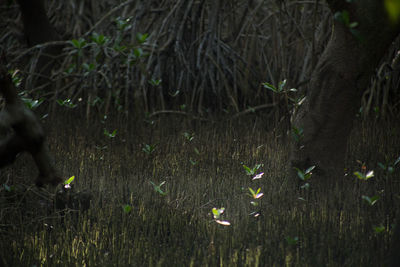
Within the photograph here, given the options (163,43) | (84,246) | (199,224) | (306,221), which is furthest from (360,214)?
(163,43)

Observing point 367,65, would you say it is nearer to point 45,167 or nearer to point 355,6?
point 355,6

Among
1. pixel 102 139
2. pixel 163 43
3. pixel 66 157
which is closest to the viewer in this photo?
pixel 66 157

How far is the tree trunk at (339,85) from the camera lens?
244cm

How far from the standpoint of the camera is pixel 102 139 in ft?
12.6

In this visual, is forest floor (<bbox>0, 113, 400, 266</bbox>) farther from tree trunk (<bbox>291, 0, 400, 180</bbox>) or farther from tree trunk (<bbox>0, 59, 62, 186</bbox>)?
tree trunk (<bbox>0, 59, 62, 186</bbox>)

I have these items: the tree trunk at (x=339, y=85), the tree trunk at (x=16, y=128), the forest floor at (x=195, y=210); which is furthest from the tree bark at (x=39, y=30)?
the tree trunk at (x=16, y=128)

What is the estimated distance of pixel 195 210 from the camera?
96.3 inches

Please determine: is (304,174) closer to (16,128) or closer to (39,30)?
(16,128)

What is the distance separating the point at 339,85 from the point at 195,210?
98 cm

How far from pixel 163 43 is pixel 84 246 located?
3.13 m

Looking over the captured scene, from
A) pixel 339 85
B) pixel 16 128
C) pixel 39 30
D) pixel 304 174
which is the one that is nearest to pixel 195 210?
pixel 304 174

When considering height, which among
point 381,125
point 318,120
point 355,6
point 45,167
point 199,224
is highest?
point 355,6

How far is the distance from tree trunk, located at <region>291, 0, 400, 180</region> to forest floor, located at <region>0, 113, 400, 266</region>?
0.56ft

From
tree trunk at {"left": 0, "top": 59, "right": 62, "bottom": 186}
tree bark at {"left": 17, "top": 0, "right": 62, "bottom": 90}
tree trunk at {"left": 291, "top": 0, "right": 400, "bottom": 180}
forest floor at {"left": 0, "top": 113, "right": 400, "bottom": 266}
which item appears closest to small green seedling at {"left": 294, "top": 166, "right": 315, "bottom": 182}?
forest floor at {"left": 0, "top": 113, "right": 400, "bottom": 266}
